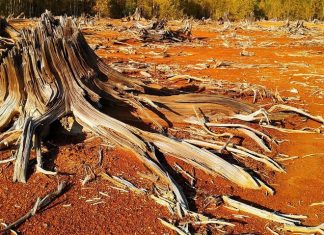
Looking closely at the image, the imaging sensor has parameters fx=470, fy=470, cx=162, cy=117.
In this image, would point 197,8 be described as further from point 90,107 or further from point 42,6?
point 90,107

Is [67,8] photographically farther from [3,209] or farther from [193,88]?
[3,209]

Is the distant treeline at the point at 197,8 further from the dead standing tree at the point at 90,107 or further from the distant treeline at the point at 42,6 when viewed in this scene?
the dead standing tree at the point at 90,107

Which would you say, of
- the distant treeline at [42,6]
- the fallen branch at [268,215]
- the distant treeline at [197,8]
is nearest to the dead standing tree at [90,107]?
the fallen branch at [268,215]

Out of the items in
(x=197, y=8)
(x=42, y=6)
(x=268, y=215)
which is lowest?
(x=197, y=8)

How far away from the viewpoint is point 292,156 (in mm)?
4758

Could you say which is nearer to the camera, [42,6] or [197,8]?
[42,6]

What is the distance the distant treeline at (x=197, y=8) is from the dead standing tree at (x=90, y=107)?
40057 millimetres

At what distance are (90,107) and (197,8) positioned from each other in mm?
55365

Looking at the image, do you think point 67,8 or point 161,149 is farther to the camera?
point 67,8

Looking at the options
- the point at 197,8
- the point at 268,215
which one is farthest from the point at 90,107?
the point at 197,8

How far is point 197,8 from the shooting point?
58188 millimetres

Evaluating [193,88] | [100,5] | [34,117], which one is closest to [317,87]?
[193,88]

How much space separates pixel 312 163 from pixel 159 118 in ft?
5.44

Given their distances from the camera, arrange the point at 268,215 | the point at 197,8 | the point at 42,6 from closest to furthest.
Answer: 1. the point at 268,215
2. the point at 42,6
3. the point at 197,8
